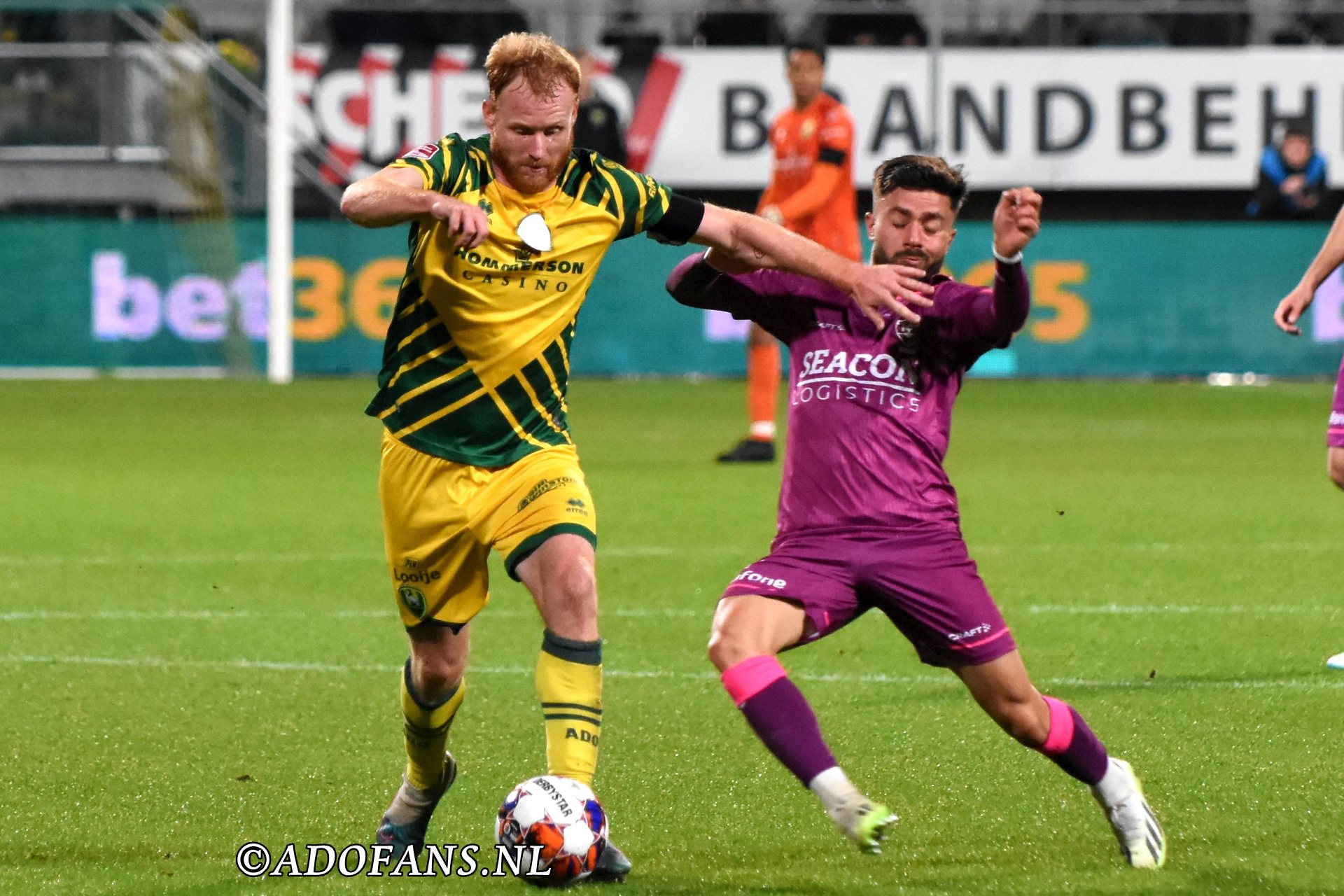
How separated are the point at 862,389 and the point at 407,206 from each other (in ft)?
3.64

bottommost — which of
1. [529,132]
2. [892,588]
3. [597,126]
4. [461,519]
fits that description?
[597,126]

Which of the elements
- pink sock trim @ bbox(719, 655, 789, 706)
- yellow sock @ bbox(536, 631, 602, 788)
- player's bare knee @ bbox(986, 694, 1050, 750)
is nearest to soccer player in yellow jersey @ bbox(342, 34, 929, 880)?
yellow sock @ bbox(536, 631, 602, 788)

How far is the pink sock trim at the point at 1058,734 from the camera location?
4.56 m

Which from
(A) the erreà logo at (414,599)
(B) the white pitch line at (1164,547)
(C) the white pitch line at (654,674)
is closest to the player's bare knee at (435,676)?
(A) the erreà logo at (414,599)

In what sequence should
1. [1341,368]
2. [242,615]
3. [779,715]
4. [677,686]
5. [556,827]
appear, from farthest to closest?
1. [242,615]
2. [1341,368]
3. [677,686]
4. [779,715]
5. [556,827]

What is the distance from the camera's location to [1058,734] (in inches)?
180

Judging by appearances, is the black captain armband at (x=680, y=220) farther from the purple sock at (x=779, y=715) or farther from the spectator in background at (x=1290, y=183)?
the spectator in background at (x=1290, y=183)

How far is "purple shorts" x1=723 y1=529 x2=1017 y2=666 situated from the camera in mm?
4500

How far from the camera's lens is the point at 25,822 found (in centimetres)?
489

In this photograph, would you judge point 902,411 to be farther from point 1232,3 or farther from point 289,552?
point 1232,3

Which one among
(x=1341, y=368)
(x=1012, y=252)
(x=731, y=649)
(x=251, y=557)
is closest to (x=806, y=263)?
(x=1012, y=252)

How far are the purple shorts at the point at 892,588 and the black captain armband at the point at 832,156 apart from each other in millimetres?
8103

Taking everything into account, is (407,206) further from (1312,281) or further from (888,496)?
(1312,281)

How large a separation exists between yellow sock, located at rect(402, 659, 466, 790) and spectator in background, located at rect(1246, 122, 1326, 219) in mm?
17327
